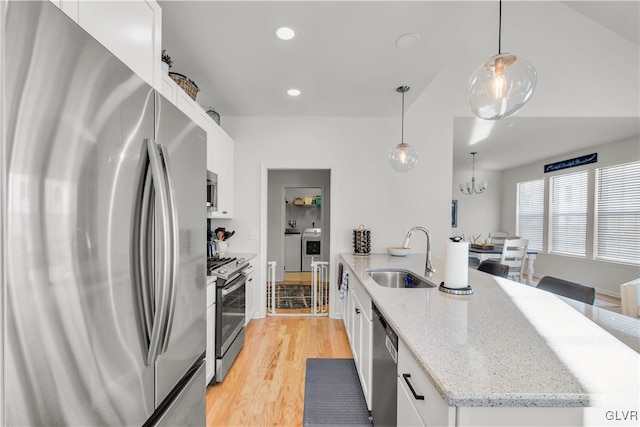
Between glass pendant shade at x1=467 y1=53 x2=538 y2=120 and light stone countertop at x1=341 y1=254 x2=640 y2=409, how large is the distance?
1100mm

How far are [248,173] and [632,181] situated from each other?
610cm

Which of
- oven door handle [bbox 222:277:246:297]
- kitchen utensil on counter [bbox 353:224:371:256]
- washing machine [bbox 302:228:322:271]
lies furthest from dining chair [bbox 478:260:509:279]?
washing machine [bbox 302:228:322:271]

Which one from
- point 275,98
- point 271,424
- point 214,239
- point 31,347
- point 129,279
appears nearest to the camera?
point 31,347

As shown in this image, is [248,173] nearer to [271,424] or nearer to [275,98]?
[275,98]

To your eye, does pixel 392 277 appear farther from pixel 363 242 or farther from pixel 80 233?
pixel 80 233

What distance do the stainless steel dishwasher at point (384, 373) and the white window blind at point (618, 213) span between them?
5.54 metres

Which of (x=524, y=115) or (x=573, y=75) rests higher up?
(x=573, y=75)

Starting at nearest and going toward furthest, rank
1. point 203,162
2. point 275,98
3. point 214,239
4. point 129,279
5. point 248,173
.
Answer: point 129,279 < point 203,162 < point 275,98 < point 214,239 < point 248,173

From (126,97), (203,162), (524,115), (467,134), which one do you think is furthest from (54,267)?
(467,134)

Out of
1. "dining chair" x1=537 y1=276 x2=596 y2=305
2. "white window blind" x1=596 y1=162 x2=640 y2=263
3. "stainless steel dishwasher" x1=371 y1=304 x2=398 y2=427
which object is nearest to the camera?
"stainless steel dishwasher" x1=371 y1=304 x2=398 y2=427

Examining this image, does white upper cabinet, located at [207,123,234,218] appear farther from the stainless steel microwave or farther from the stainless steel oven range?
the stainless steel oven range

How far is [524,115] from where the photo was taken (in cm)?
357

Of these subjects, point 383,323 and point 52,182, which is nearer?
point 52,182

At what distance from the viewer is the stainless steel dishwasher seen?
1247 millimetres
